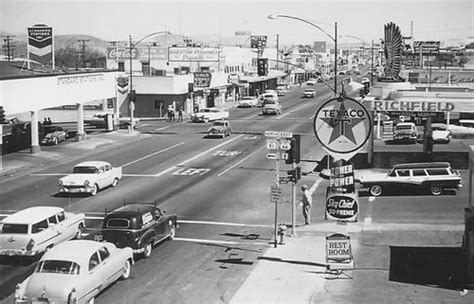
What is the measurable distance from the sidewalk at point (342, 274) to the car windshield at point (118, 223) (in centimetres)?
425

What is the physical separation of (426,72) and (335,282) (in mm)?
106444

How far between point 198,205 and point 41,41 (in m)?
28.0

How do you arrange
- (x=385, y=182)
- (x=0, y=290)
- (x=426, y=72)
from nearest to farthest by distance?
(x=0, y=290), (x=385, y=182), (x=426, y=72)

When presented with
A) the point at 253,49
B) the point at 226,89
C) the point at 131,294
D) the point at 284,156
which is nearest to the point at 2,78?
the point at 284,156

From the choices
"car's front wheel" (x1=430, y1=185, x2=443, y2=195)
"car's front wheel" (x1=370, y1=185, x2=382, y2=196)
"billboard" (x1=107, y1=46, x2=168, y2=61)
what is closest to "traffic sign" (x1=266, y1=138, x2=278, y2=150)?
"car's front wheel" (x1=370, y1=185, x2=382, y2=196)

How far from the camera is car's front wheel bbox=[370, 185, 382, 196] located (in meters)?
31.0

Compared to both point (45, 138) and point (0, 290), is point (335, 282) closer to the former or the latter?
point (0, 290)

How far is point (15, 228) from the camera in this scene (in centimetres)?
2097

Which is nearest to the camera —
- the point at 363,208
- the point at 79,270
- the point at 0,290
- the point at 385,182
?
the point at 79,270

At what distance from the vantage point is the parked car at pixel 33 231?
20.6 meters

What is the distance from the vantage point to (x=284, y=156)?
78.0 feet


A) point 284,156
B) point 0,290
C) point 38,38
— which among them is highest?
point 38,38

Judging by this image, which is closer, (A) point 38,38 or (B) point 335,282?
(B) point 335,282

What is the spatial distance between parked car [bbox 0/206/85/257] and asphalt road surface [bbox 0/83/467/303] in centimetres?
59
